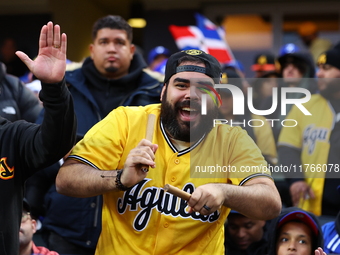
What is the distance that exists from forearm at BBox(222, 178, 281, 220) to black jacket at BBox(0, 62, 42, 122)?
2502mm

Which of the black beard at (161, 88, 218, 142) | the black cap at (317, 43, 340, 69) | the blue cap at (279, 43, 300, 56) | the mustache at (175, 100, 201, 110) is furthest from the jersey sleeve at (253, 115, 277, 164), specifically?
the mustache at (175, 100, 201, 110)

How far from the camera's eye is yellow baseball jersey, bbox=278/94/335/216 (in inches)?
200

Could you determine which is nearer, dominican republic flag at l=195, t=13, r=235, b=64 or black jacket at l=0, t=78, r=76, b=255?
black jacket at l=0, t=78, r=76, b=255

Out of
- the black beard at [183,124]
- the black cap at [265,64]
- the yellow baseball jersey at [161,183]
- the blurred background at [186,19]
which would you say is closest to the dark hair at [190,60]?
the black beard at [183,124]

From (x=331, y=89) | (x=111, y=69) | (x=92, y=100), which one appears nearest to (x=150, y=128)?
(x=92, y=100)

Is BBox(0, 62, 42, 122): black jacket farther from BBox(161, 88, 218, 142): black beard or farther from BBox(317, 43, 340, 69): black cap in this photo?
BBox(317, 43, 340, 69): black cap

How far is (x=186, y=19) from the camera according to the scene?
11852 millimetres

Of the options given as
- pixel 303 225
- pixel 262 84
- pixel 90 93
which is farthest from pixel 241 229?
pixel 262 84

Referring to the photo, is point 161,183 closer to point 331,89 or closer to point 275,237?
point 275,237

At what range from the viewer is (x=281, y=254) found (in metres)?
4.24

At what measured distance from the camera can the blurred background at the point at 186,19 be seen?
1120 cm

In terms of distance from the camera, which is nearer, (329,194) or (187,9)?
(329,194)

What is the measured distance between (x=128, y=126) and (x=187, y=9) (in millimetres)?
8693

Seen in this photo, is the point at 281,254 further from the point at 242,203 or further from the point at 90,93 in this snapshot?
the point at 90,93
